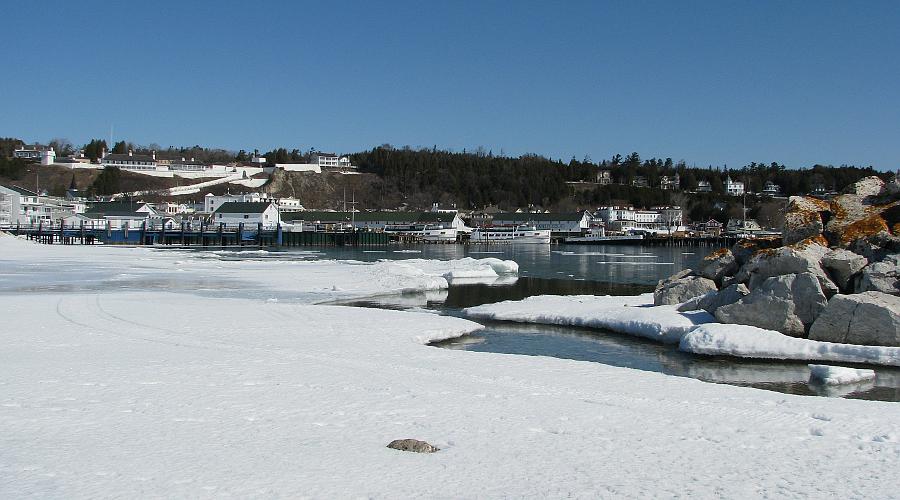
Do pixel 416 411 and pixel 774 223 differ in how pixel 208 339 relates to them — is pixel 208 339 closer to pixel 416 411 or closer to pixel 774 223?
pixel 416 411

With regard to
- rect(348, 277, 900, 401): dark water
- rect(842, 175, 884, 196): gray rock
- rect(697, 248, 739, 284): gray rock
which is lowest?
rect(348, 277, 900, 401): dark water

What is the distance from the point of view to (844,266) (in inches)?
836

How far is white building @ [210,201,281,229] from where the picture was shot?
141375 millimetres

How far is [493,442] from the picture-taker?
947 cm

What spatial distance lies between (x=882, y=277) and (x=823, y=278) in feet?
4.59

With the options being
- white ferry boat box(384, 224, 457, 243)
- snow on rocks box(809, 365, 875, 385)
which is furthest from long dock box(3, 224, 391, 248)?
snow on rocks box(809, 365, 875, 385)

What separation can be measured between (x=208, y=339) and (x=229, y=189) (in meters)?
188

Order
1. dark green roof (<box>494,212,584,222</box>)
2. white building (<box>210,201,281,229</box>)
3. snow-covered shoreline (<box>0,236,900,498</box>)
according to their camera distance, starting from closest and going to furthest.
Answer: snow-covered shoreline (<box>0,236,900,498</box>), white building (<box>210,201,281,229</box>), dark green roof (<box>494,212,584,222</box>)

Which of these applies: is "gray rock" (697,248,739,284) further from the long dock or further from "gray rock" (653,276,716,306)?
the long dock

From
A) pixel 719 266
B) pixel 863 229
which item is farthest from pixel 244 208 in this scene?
pixel 863 229

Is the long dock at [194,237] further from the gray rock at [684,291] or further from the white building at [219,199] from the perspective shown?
the gray rock at [684,291]

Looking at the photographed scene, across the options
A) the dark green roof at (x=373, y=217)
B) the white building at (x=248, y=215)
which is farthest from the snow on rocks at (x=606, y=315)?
the dark green roof at (x=373, y=217)

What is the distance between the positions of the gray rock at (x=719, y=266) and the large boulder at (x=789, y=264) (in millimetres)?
2760

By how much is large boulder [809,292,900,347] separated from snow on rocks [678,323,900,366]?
1.77ft
